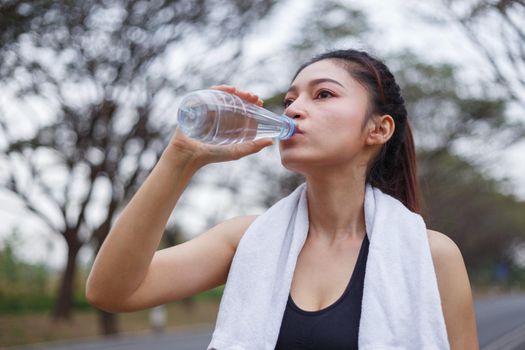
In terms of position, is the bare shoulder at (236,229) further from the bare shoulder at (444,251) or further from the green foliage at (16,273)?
the green foliage at (16,273)

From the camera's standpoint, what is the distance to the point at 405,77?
23.2 m

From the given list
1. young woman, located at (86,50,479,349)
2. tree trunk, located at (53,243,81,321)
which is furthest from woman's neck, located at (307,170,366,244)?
tree trunk, located at (53,243,81,321)

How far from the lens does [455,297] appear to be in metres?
2.09

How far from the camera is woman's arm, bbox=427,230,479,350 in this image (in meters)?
2.08

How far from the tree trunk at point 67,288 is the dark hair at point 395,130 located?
54.3ft

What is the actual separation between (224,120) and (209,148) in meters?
0.11

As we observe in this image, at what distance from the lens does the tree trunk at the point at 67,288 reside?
1855cm

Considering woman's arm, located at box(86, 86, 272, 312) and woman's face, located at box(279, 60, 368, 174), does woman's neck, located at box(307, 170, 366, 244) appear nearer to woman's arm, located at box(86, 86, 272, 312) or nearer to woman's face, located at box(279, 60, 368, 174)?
woman's face, located at box(279, 60, 368, 174)

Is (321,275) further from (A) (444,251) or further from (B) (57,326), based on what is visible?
(B) (57,326)

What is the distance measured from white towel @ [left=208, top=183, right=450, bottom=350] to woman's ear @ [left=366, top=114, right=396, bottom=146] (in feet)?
0.51

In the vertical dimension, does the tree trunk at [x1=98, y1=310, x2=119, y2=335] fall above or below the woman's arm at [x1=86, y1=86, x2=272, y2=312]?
below

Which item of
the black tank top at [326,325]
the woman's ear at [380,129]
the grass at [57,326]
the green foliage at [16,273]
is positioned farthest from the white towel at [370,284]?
the green foliage at [16,273]

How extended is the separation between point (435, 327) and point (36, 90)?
14.3m

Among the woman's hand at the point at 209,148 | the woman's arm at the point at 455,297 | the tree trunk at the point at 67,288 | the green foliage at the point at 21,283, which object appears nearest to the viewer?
the woman's hand at the point at 209,148
